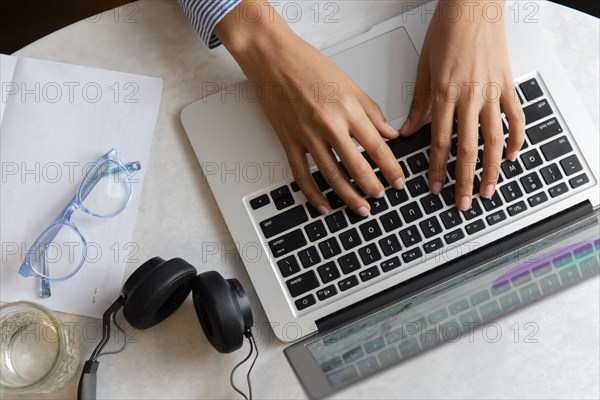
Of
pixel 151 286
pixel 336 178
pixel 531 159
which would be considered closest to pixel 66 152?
pixel 151 286

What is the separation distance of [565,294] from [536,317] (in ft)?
0.13

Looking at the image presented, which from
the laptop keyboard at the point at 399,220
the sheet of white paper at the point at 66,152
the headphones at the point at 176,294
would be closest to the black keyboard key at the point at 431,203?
the laptop keyboard at the point at 399,220

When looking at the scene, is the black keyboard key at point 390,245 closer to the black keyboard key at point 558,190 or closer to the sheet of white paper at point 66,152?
the black keyboard key at point 558,190

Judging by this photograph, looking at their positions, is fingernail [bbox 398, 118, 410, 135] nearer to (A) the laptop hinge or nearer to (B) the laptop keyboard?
(B) the laptop keyboard

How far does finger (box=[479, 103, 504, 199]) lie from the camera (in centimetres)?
72

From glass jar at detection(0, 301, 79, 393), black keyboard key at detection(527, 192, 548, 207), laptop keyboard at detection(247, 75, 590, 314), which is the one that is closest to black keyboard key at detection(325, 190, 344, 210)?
laptop keyboard at detection(247, 75, 590, 314)

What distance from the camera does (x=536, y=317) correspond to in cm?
74

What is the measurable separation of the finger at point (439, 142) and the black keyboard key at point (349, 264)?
113 millimetres

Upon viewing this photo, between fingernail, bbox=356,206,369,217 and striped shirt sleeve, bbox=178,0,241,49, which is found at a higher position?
striped shirt sleeve, bbox=178,0,241,49

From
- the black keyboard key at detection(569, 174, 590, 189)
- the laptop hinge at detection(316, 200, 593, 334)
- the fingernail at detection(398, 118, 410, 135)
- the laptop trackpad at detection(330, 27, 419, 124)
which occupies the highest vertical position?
the laptop trackpad at detection(330, 27, 419, 124)

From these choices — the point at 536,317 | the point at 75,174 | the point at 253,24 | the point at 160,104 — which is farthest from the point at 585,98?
the point at 75,174

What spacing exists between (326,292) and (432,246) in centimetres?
12

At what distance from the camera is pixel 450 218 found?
733 mm

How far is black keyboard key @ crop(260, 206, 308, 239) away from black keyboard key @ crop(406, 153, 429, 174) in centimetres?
13
